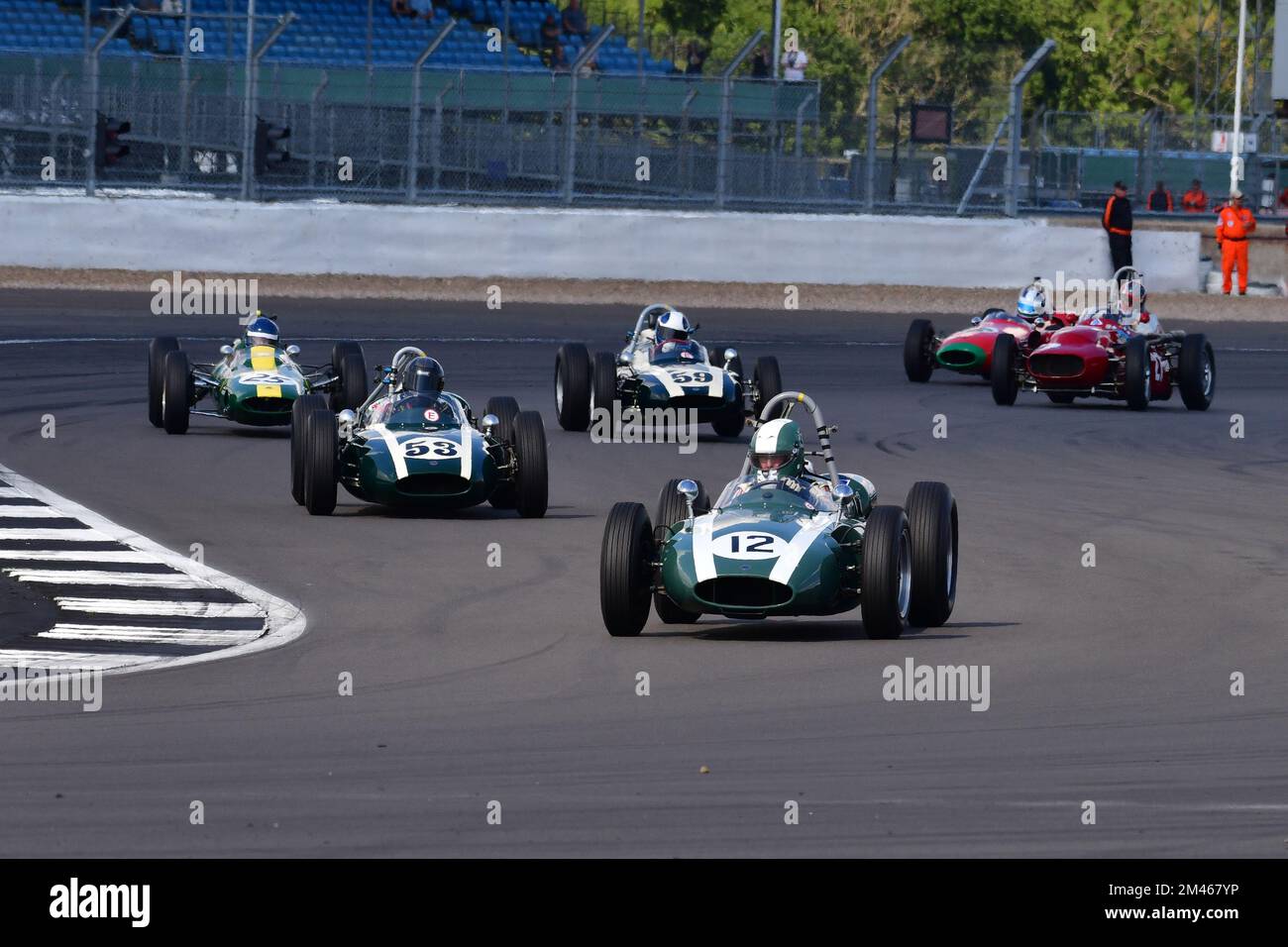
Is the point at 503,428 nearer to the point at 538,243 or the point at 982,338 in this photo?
the point at 982,338

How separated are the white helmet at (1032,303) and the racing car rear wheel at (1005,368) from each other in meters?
0.82

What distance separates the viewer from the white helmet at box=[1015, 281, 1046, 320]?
77.8ft

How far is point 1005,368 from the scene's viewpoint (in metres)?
22.9

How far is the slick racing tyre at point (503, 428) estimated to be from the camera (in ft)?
52.1

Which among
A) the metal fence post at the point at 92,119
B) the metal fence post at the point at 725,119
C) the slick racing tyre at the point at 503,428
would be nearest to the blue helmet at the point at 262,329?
the slick racing tyre at the point at 503,428

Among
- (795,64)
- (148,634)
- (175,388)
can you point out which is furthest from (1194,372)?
(148,634)

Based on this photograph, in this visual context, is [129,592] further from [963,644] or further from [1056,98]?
[1056,98]

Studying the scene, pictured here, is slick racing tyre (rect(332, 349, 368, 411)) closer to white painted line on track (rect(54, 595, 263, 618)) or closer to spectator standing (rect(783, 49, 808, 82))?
white painted line on track (rect(54, 595, 263, 618))

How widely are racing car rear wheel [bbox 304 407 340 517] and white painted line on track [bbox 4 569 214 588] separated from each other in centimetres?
230

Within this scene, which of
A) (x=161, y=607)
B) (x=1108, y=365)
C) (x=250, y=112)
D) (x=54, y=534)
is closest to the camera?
(x=161, y=607)

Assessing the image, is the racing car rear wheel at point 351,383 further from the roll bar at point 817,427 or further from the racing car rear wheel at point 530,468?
the roll bar at point 817,427

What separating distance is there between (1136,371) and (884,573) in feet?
40.1
